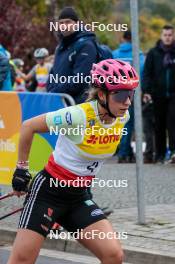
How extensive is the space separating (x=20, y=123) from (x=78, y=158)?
3793mm

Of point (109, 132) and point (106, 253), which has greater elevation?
point (109, 132)

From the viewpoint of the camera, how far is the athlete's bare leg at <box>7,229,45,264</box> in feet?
18.6

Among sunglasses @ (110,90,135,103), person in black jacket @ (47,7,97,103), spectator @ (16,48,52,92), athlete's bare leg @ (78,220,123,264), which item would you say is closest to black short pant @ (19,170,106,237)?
athlete's bare leg @ (78,220,123,264)

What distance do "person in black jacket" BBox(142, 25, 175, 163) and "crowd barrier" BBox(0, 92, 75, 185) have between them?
5.10m

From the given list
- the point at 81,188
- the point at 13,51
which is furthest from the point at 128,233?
the point at 13,51

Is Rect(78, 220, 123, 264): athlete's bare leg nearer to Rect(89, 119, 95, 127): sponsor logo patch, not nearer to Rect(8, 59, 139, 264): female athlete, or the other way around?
Rect(8, 59, 139, 264): female athlete

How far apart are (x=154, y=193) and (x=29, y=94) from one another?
9.10 ft

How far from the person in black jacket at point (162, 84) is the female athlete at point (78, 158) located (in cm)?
848

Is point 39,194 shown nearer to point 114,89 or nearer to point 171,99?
point 114,89

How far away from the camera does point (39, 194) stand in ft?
A: 19.5

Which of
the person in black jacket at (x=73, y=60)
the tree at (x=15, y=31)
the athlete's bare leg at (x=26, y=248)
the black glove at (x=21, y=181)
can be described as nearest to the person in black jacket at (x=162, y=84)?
the person in black jacket at (x=73, y=60)

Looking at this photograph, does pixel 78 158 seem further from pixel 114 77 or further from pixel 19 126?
pixel 19 126

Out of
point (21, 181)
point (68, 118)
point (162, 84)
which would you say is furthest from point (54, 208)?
point (162, 84)

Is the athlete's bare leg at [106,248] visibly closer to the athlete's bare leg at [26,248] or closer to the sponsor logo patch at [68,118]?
the athlete's bare leg at [26,248]
